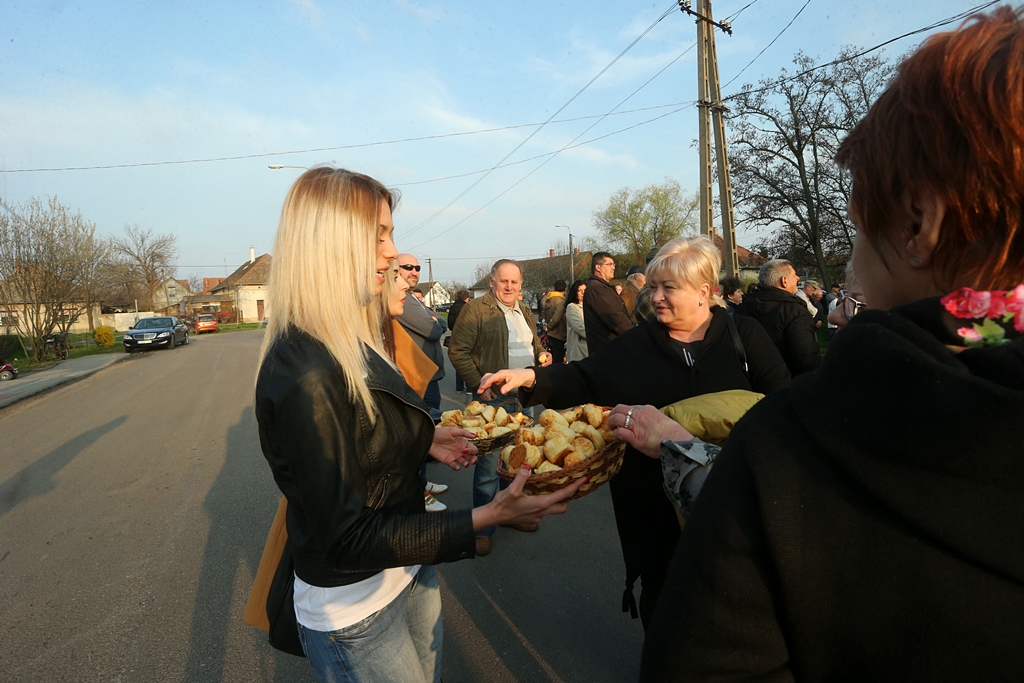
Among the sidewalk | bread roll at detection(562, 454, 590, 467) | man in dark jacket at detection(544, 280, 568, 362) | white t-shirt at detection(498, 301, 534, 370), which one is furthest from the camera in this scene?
the sidewalk

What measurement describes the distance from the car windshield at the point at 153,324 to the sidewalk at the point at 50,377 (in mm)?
3090

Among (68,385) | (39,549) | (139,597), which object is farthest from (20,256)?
(139,597)

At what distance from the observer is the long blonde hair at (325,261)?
1.65 metres

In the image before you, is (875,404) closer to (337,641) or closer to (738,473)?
(738,473)

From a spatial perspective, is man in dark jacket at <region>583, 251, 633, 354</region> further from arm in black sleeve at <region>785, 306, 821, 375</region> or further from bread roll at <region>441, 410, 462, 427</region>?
bread roll at <region>441, 410, 462, 427</region>

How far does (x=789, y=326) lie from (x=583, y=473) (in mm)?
3952

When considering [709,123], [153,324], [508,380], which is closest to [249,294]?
[153,324]

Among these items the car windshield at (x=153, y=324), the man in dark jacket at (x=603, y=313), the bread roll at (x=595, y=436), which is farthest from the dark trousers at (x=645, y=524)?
the car windshield at (x=153, y=324)

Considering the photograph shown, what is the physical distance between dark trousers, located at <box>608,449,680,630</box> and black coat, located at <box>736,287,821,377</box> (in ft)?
9.91

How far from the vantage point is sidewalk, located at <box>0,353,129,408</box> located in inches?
517

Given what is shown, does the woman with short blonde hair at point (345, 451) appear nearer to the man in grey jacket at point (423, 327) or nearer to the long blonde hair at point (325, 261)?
the long blonde hair at point (325, 261)

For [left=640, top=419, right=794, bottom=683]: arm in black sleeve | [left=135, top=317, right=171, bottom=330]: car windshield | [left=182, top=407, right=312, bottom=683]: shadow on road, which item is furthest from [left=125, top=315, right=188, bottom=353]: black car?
[left=640, top=419, right=794, bottom=683]: arm in black sleeve

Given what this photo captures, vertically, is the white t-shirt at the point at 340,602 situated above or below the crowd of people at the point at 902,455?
below

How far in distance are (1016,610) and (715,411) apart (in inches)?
54.1
